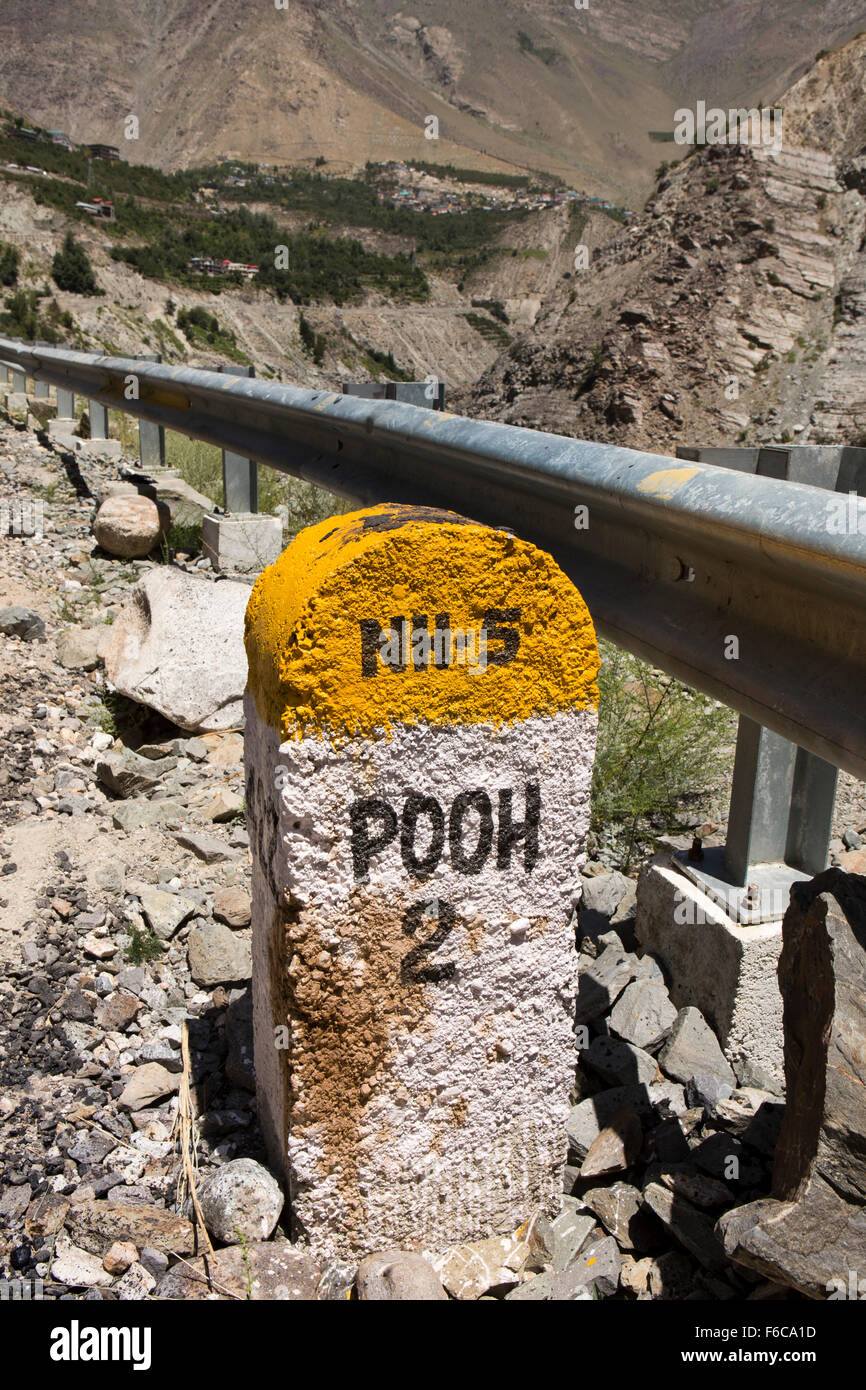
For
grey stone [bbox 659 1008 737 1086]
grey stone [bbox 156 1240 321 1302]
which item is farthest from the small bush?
grey stone [bbox 659 1008 737 1086]

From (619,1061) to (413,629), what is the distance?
1437mm

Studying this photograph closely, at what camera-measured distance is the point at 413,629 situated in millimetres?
1767

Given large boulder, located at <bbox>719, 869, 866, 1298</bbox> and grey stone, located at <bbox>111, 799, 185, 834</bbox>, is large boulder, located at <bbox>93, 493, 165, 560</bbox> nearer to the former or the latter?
grey stone, located at <bbox>111, 799, 185, 834</bbox>

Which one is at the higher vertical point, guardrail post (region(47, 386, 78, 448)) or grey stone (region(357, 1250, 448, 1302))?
guardrail post (region(47, 386, 78, 448))

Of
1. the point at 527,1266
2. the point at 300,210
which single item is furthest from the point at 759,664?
the point at 300,210

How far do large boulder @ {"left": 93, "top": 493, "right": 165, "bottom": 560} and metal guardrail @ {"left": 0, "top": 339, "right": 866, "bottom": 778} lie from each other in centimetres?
353

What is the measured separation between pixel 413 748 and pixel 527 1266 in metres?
1.13

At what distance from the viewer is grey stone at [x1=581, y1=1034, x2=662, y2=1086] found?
2.55 metres

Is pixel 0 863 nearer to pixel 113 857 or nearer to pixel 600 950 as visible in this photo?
pixel 113 857

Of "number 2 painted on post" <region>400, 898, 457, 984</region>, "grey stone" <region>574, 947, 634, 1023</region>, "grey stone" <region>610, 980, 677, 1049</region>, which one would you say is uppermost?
"number 2 painted on post" <region>400, 898, 457, 984</region>

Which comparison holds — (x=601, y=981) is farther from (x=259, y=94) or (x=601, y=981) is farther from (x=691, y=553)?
(x=259, y=94)

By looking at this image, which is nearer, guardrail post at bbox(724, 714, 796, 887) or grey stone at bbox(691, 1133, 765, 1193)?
grey stone at bbox(691, 1133, 765, 1193)

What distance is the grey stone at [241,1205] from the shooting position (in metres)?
1.95

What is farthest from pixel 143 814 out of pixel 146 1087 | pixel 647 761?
pixel 647 761
